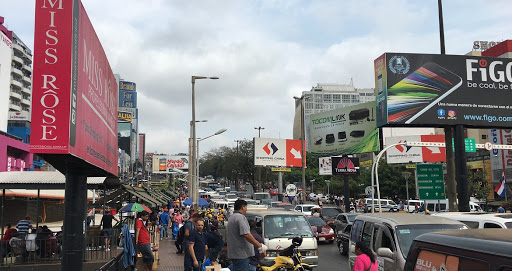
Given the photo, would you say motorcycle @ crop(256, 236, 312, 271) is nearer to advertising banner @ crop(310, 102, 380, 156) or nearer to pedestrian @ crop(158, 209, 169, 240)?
pedestrian @ crop(158, 209, 169, 240)

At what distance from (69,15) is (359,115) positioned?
37094mm

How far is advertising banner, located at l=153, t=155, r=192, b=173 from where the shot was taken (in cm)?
8329

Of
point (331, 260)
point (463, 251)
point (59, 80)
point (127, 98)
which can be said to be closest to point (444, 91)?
point (331, 260)

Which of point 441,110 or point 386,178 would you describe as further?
point 386,178

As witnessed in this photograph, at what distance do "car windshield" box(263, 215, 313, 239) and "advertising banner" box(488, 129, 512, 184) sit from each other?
1749 inches

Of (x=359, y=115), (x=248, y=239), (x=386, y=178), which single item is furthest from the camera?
(x=386, y=178)

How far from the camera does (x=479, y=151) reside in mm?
59906

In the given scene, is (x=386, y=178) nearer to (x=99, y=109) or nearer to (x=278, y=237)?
(x=278, y=237)

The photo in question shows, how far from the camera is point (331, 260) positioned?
16656mm

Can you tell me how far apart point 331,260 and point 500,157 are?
147 feet

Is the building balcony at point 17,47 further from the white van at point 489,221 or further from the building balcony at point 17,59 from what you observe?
the white van at point 489,221


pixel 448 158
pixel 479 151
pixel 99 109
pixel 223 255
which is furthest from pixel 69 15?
pixel 479 151

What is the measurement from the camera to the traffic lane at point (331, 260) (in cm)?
1496

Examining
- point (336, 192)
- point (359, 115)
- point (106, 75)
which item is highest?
point (359, 115)
